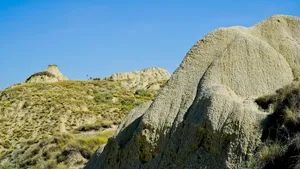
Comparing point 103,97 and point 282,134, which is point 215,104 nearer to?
point 282,134

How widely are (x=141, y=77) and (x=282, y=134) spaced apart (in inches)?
3267

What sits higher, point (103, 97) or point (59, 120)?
point (103, 97)

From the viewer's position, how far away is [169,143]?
43.8 ft

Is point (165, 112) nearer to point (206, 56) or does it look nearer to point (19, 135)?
point (206, 56)

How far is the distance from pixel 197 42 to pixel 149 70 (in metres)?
80.6

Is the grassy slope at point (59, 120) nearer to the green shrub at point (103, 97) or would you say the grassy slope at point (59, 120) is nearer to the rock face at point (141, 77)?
the green shrub at point (103, 97)

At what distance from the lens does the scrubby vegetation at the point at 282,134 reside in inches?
408

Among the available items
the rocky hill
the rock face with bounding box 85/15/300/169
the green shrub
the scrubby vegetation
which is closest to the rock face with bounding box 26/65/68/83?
the rocky hill

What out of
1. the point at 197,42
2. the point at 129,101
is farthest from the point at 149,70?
the point at 197,42

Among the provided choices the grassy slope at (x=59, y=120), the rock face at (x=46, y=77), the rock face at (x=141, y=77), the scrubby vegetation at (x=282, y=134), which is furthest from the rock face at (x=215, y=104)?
the rock face at (x=46, y=77)

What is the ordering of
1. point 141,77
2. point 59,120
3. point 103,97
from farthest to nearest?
point 141,77 < point 103,97 < point 59,120

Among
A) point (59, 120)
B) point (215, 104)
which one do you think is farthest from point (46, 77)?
point (215, 104)

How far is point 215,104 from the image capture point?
478 inches

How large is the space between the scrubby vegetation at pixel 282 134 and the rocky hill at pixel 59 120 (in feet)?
71.8
